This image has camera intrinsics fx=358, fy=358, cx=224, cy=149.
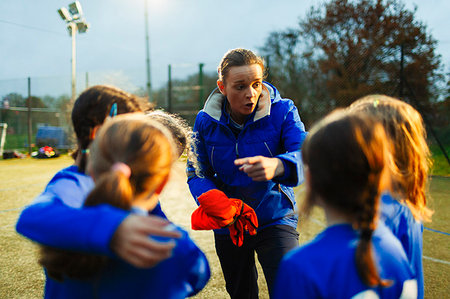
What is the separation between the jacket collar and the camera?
2133mm

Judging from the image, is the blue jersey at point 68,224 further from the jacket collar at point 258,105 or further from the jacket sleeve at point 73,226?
the jacket collar at point 258,105

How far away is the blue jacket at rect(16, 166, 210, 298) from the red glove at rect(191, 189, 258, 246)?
2.20 feet

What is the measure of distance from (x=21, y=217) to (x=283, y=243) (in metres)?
1.38

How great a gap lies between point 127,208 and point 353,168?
2.17 ft

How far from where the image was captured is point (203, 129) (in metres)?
2.31

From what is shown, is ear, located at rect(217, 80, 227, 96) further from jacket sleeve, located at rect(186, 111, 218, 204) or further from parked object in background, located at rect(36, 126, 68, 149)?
parked object in background, located at rect(36, 126, 68, 149)

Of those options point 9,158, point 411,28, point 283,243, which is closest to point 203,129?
point 283,243

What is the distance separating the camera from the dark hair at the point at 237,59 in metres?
2.18

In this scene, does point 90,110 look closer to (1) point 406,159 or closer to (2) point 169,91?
(1) point 406,159

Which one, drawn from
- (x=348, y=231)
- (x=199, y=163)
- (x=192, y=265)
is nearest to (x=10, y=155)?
(x=199, y=163)

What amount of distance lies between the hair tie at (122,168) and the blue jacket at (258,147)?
1.10 m

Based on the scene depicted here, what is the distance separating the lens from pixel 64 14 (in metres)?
15.5

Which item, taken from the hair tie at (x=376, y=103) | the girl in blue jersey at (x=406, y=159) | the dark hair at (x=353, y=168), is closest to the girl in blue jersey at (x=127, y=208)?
the dark hair at (x=353, y=168)

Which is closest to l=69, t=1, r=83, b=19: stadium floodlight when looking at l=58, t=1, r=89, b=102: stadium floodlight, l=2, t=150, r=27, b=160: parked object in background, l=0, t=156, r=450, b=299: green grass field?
l=58, t=1, r=89, b=102: stadium floodlight
